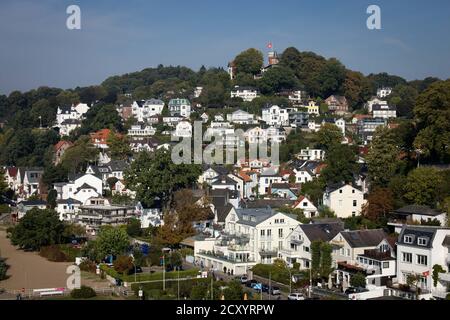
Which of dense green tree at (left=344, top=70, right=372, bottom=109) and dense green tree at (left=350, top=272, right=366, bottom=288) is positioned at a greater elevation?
dense green tree at (left=344, top=70, right=372, bottom=109)

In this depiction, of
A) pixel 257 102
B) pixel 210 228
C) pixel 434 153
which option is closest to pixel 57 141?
pixel 257 102

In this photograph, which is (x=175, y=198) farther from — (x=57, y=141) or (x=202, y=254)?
(x=57, y=141)

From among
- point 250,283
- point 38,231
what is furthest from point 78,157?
point 250,283

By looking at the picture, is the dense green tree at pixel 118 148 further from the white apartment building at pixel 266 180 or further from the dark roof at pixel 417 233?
the dark roof at pixel 417 233

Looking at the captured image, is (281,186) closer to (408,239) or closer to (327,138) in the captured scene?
(327,138)

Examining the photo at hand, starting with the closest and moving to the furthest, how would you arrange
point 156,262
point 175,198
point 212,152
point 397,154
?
point 156,262, point 397,154, point 175,198, point 212,152

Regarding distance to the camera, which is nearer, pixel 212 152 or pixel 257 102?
pixel 212 152

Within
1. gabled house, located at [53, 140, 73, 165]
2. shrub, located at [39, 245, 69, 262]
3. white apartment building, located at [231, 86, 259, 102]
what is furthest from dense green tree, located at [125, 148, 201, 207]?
white apartment building, located at [231, 86, 259, 102]

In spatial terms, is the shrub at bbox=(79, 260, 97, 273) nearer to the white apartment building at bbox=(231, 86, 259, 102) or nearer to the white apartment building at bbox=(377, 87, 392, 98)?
the white apartment building at bbox=(231, 86, 259, 102)
